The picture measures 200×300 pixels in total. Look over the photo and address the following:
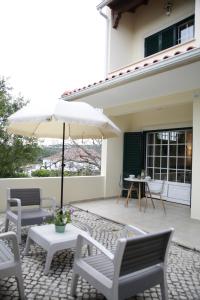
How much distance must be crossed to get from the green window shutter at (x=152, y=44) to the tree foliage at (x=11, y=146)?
16.5 ft

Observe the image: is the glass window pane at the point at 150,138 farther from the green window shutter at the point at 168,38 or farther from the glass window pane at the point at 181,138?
the green window shutter at the point at 168,38

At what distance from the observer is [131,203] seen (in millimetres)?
8625

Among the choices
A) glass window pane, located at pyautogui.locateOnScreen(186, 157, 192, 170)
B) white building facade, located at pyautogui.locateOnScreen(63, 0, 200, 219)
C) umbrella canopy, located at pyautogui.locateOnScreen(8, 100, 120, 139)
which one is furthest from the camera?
glass window pane, located at pyautogui.locateOnScreen(186, 157, 192, 170)

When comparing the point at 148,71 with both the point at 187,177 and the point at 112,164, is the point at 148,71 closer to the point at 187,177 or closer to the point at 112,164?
the point at 187,177

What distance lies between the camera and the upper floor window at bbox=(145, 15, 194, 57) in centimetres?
823

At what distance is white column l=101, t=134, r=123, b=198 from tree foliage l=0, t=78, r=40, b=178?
8.74 ft

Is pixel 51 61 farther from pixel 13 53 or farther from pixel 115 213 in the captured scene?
pixel 115 213

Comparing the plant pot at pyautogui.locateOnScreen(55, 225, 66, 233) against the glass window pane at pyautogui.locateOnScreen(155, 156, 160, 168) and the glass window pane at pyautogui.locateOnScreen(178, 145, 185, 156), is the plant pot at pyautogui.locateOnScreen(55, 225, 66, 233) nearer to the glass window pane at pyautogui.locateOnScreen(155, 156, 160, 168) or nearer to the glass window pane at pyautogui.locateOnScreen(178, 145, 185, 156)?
the glass window pane at pyautogui.locateOnScreen(178, 145, 185, 156)

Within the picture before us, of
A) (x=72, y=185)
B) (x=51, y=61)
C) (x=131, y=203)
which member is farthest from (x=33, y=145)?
(x=51, y=61)

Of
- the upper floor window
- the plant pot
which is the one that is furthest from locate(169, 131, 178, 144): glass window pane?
the plant pot

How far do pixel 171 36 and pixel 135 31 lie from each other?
1985 mm

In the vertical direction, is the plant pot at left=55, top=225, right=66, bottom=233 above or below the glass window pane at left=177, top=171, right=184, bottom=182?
below

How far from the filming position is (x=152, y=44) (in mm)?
9352

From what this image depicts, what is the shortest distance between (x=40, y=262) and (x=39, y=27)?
12.8 metres
